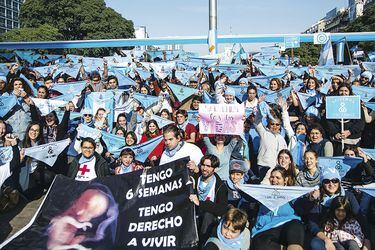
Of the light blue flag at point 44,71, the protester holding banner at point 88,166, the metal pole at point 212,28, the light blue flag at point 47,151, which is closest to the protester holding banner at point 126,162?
the protester holding banner at point 88,166

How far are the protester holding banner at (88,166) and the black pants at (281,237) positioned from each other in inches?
95.3

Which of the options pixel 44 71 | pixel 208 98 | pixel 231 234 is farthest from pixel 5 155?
pixel 44 71

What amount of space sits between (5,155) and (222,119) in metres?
3.22

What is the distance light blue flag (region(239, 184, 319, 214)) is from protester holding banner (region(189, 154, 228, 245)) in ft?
1.46

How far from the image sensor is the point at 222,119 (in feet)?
21.5

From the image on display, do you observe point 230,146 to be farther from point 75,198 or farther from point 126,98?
point 126,98

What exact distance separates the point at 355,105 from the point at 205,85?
11.9ft

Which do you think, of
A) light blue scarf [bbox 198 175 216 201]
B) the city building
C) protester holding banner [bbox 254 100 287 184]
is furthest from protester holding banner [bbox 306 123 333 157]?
the city building

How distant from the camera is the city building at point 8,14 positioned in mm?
98875

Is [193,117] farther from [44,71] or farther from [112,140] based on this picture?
[44,71]

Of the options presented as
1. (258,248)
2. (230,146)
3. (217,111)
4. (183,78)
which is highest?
(183,78)

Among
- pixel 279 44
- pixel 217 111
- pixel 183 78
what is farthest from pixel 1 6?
pixel 217 111

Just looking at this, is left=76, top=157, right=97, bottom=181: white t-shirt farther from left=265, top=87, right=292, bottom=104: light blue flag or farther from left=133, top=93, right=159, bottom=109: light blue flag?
left=265, top=87, right=292, bottom=104: light blue flag

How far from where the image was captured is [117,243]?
4.77 meters
